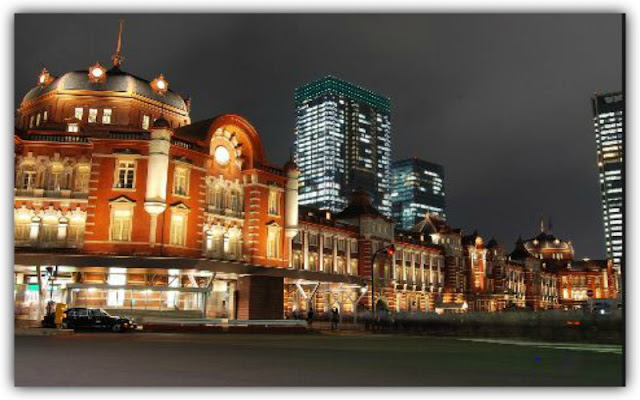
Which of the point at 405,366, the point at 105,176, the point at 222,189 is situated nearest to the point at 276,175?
the point at 222,189

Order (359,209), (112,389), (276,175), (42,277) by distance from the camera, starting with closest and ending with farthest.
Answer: (112,389), (42,277), (276,175), (359,209)

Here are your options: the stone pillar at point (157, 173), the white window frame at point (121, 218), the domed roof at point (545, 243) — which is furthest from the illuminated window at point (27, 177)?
the domed roof at point (545, 243)

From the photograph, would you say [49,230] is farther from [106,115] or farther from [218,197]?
[106,115]

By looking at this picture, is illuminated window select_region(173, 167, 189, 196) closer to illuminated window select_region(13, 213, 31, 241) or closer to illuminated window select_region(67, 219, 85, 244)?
illuminated window select_region(67, 219, 85, 244)

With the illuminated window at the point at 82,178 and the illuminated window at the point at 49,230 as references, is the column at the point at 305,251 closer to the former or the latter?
the illuminated window at the point at 82,178

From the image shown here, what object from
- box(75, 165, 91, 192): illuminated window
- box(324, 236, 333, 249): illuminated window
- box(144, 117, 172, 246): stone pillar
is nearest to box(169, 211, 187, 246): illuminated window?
box(144, 117, 172, 246): stone pillar

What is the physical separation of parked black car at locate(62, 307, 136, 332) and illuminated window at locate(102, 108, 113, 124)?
2514 cm

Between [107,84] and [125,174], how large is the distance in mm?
15506

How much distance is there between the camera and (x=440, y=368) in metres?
15.2

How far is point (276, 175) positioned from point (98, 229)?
15698 millimetres

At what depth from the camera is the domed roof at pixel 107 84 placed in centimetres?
5656

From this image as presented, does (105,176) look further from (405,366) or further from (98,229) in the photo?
(405,366)

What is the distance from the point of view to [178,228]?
151 feet

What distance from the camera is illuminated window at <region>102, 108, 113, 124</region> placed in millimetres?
55756
